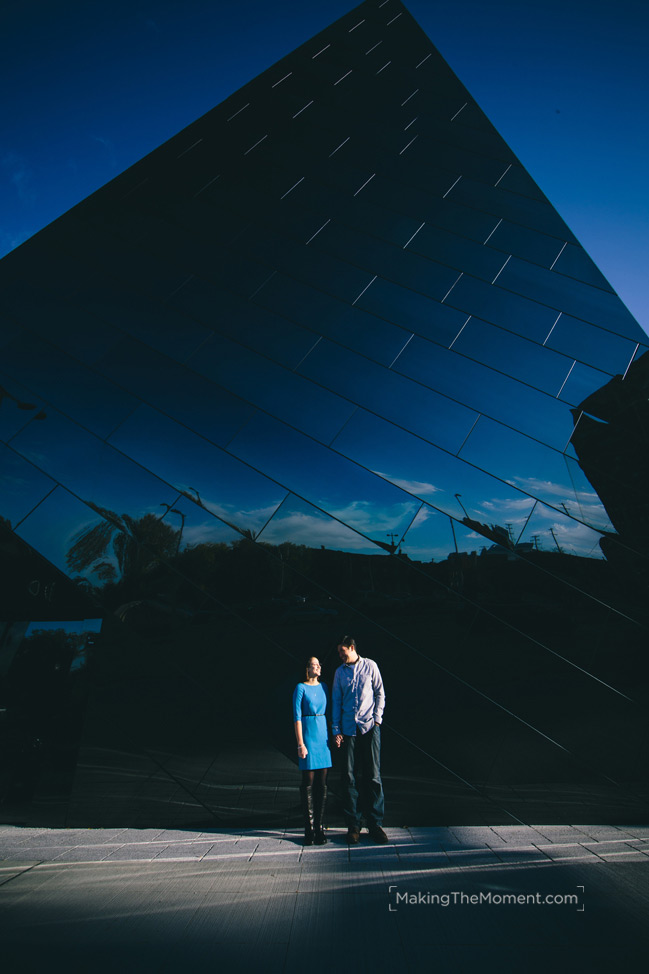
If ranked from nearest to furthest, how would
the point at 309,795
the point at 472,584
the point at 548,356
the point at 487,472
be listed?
the point at 309,795
the point at 472,584
the point at 487,472
the point at 548,356

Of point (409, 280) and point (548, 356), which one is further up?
point (409, 280)

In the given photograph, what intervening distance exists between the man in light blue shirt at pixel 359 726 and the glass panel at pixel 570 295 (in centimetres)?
512

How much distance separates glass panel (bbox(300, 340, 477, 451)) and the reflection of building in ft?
0.11

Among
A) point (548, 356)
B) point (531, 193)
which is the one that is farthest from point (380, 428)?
point (531, 193)

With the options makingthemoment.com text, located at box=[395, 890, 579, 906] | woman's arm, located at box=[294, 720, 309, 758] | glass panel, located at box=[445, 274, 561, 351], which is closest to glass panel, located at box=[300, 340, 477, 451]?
glass panel, located at box=[445, 274, 561, 351]

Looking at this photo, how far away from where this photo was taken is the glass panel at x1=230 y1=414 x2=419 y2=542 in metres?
5.07

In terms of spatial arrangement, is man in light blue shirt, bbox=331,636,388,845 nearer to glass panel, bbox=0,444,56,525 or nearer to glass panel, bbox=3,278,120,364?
glass panel, bbox=0,444,56,525

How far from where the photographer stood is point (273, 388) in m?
5.88

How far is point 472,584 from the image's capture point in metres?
4.73

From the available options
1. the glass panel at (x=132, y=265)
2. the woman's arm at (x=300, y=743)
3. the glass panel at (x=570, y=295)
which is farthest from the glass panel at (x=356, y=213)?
the woman's arm at (x=300, y=743)

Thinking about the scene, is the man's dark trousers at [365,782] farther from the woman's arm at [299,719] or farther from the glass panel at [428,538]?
the glass panel at [428,538]

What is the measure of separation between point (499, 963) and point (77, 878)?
275 cm

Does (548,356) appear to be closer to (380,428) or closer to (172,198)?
(380,428)

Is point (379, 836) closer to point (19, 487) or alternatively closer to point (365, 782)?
point (365, 782)
